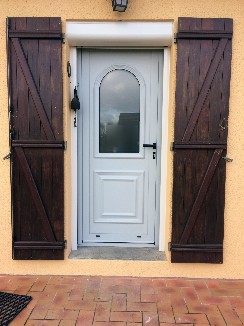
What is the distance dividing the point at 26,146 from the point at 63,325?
1695mm

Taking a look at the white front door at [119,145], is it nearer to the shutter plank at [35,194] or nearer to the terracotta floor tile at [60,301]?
the shutter plank at [35,194]

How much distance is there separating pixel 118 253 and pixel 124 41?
2256 millimetres

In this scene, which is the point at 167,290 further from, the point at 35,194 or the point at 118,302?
the point at 35,194

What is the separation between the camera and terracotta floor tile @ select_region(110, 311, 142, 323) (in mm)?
2697

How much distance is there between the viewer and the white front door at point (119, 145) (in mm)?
3502

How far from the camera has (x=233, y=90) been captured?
3188mm

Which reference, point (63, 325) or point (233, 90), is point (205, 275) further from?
point (233, 90)

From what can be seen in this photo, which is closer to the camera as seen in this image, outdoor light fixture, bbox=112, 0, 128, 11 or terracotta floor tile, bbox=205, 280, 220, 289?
outdoor light fixture, bbox=112, 0, 128, 11

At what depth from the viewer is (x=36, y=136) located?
3.24m

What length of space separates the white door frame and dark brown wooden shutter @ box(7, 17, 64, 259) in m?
0.23

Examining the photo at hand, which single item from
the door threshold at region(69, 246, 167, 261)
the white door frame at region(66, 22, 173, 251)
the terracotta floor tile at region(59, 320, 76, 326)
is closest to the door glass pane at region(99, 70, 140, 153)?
the white door frame at region(66, 22, 173, 251)

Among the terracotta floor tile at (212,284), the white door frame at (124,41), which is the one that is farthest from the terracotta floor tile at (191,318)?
the white door frame at (124,41)

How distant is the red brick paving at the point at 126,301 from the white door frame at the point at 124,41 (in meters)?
0.73

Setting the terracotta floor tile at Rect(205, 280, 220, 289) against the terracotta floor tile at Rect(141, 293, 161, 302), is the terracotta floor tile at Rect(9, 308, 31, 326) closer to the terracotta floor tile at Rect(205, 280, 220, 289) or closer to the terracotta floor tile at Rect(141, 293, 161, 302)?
the terracotta floor tile at Rect(141, 293, 161, 302)
